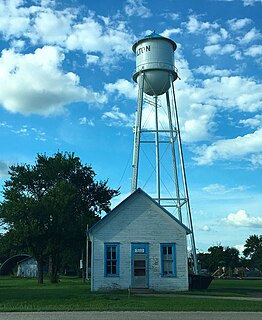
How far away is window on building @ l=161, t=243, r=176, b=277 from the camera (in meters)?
28.7

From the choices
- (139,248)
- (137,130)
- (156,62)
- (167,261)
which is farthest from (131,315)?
(156,62)

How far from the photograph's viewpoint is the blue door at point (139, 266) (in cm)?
2847

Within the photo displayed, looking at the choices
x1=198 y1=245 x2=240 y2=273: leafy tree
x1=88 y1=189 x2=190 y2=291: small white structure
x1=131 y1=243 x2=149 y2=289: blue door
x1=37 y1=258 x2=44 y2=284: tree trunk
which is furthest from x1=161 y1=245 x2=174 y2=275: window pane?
x1=198 y1=245 x2=240 y2=273: leafy tree

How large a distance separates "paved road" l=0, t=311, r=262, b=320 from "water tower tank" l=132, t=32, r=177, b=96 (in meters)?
22.7

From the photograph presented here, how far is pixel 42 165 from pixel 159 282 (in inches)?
909

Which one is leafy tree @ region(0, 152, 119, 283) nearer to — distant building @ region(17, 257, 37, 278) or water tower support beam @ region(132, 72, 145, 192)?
water tower support beam @ region(132, 72, 145, 192)

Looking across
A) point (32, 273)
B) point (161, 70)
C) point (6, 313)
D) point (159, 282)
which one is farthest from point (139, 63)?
point (32, 273)

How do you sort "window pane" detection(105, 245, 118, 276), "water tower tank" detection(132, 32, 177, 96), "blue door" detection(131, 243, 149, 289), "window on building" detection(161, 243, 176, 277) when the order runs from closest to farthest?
"blue door" detection(131, 243, 149, 289) < "window pane" detection(105, 245, 118, 276) < "window on building" detection(161, 243, 176, 277) < "water tower tank" detection(132, 32, 177, 96)

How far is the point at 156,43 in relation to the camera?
36500 mm

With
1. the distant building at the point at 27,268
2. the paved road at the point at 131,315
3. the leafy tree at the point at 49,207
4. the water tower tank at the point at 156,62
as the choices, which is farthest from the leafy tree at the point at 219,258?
the paved road at the point at 131,315

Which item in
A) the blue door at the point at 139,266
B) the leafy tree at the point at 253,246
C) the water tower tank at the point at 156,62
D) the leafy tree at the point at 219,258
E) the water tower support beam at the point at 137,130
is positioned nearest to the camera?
the blue door at the point at 139,266

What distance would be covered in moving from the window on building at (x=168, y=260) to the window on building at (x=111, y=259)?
8.89ft

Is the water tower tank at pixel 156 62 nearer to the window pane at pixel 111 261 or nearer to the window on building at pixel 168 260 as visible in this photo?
the window on building at pixel 168 260

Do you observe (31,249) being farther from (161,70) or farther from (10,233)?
(161,70)
